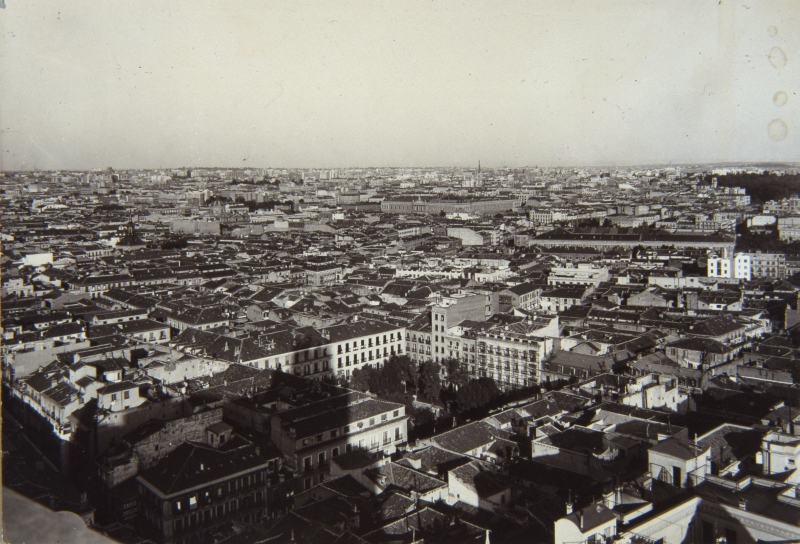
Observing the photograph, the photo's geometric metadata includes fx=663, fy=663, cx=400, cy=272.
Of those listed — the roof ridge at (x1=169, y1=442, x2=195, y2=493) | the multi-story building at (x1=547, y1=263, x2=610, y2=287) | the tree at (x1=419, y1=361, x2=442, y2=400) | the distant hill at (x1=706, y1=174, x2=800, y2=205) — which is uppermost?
the distant hill at (x1=706, y1=174, x2=800, y2=205)

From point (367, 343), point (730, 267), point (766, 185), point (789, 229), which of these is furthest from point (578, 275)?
point (766, 185)

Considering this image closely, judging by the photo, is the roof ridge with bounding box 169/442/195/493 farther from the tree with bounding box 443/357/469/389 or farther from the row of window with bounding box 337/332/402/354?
the tree with bounding box 443/357/469/389

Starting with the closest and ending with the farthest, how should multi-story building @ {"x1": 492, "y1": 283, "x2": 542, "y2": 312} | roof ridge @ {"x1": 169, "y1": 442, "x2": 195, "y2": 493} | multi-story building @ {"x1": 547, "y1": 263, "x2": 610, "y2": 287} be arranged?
roof ridge @ {"x1": 169, "y1": 442, "x2": 195, "y2": 493} < multi-story building @ {"x1": 492, "y1": 283, "x2": 542, "y2": 312} < multi-story building @ {"x1": 547, "y1": 263, "x2": 610, "y2": 287}

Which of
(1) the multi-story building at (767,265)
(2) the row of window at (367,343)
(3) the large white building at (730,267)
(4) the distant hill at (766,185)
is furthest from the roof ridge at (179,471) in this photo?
(4) the distant hill at (766,185)

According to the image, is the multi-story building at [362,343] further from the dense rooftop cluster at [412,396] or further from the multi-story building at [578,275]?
the multi-story building at [578,275]

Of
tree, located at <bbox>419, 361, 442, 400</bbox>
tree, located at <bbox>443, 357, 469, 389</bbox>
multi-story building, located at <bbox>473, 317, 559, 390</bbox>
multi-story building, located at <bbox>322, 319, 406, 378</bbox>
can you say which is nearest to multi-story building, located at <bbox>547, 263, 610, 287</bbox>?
multi-story building, located at <bbox>473, 317, 559, 390</bbox>

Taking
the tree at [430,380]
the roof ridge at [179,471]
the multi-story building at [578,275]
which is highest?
the roof ridge at [179,471]

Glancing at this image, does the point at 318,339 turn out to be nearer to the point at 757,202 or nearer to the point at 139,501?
the point at 139,501

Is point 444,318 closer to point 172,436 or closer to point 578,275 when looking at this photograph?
point 172,436

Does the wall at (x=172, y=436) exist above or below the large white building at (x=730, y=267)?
above
